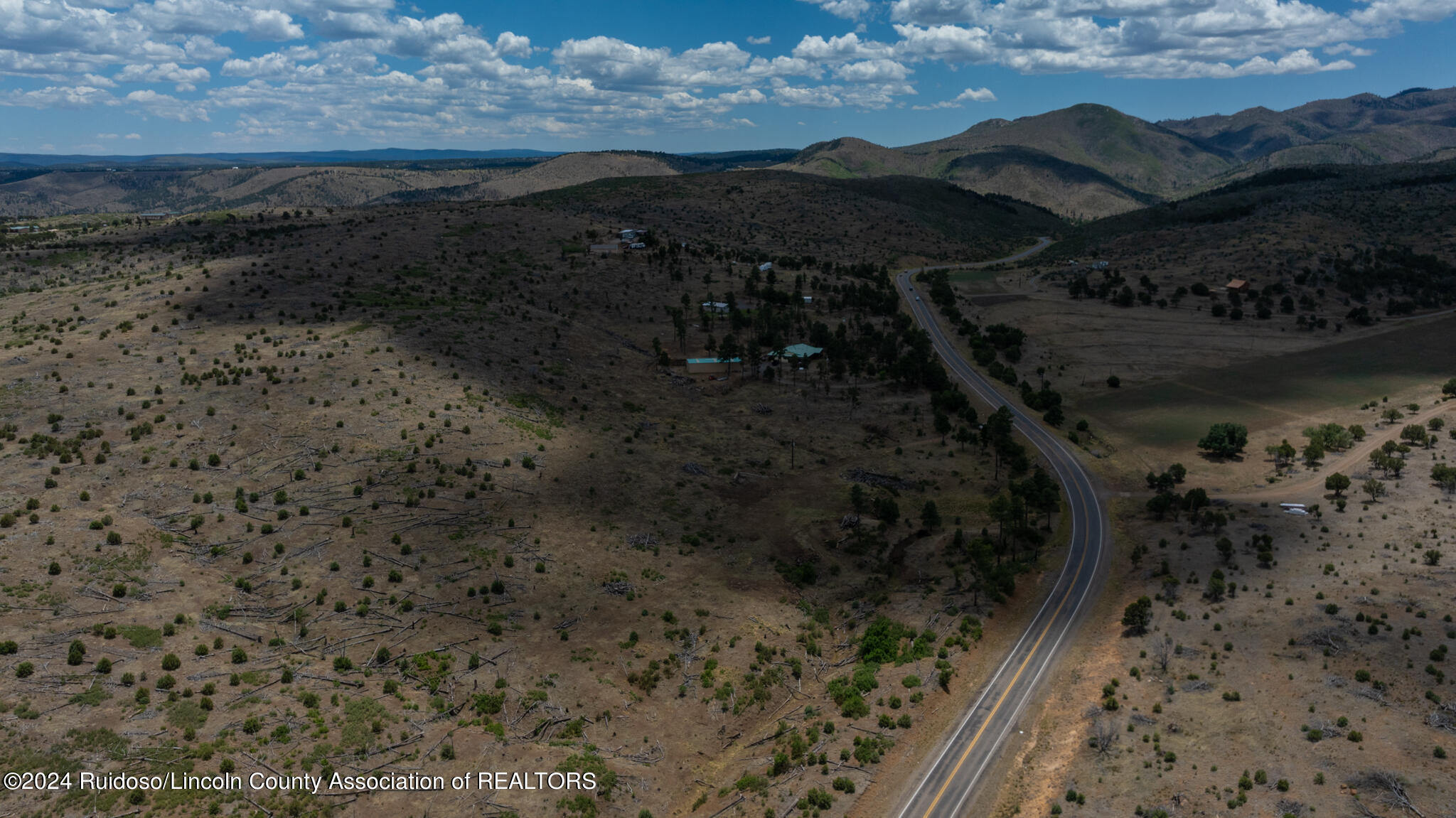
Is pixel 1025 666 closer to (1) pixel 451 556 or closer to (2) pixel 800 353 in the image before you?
(1) pixel 451 556

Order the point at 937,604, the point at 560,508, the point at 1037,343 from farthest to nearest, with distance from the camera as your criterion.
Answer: the point at 1037,343 → the point at 560,508 → the point at 937,604

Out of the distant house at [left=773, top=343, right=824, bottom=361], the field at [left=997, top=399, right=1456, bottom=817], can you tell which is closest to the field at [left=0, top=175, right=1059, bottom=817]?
the distant house at [left=773, top=343, right=824, bottom=361]

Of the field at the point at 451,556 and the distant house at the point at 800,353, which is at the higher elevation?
the distant house at the point at 800,353

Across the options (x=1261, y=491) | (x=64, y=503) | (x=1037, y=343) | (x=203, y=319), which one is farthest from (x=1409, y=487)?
(x=203, y=319)

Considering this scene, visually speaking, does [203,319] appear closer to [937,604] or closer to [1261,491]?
[937,604]

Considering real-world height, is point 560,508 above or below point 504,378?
below

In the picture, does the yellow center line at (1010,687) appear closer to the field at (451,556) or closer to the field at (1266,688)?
the field at (451,556)

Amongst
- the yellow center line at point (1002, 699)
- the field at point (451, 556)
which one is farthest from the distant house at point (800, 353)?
the yellow center line at point (1002, 699)
